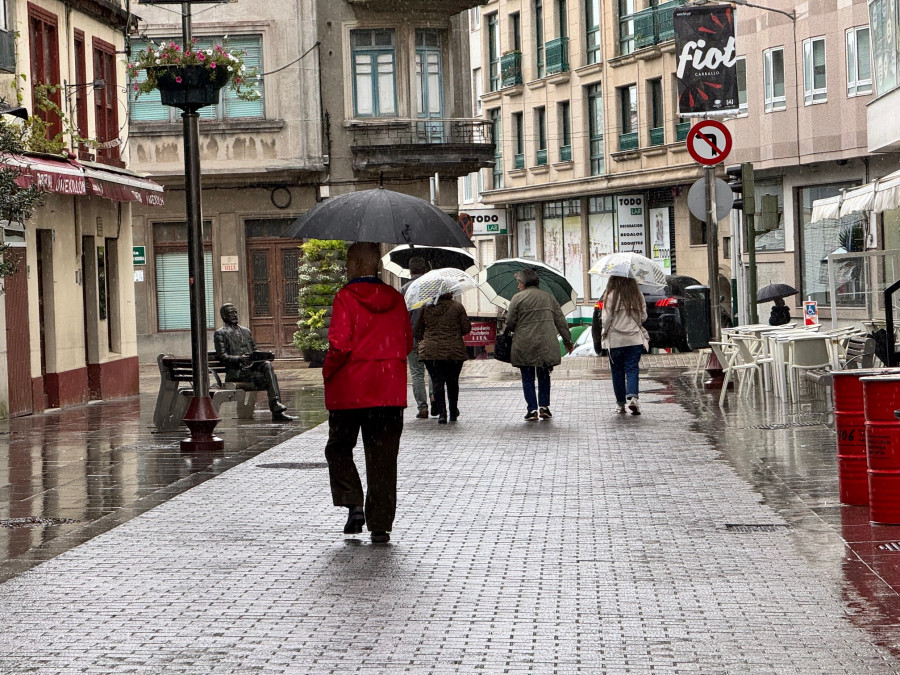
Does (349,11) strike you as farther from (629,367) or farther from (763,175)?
(629,367)

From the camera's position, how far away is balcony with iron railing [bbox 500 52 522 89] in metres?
60.3

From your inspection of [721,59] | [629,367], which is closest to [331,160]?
[721,59]

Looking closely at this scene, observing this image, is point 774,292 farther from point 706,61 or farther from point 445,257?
point 445,257

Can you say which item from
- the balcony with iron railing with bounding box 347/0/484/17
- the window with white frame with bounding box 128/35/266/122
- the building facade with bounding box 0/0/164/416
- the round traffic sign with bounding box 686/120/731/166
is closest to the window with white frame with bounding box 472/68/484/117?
the balcony with iron railing with bounding box 347/0/484/17

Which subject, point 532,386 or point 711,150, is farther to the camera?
point 711,150

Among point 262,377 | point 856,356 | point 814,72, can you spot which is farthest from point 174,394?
point 814,72

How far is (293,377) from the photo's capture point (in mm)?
29766

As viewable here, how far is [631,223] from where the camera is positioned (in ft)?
177

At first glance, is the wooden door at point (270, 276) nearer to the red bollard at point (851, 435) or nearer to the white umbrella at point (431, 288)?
the white umbrella at point (431, 288)

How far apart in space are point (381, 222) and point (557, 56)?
1883 inches

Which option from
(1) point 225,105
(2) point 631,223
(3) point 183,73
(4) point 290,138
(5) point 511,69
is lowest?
(3) point 183,73

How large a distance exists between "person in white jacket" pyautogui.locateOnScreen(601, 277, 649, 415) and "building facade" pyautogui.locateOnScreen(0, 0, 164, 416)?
22.3 feet

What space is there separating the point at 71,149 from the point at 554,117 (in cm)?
3421

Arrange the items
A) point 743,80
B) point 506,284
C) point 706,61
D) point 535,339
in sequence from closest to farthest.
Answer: point 535,339 < point 706,61 < point 506,284 < point 743,80
